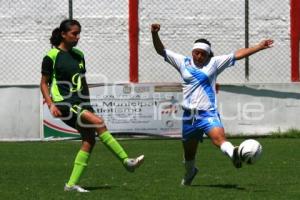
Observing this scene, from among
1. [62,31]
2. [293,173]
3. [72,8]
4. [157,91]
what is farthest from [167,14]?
[62,31]

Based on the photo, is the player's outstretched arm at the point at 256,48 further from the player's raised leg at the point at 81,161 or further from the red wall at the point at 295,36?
the red wall at the point at 295,36

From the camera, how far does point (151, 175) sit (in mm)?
10242

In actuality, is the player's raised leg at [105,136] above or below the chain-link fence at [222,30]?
below

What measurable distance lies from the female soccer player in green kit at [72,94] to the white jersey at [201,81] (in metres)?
0.85

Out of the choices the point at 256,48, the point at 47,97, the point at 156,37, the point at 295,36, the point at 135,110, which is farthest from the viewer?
the point at 295,36

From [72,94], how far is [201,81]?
4.49 feet

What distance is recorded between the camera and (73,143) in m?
15.5

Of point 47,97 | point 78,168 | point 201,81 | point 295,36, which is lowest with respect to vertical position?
point 78,168

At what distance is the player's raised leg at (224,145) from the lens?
8367mm

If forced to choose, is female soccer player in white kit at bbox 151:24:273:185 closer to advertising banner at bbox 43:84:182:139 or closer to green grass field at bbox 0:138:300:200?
green grass field at bbox 0:138:300:200

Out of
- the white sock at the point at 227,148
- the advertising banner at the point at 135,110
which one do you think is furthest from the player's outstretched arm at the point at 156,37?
the advertising banner at the point at 135,110

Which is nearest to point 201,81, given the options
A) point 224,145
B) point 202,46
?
point 202,46

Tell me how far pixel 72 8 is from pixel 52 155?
20.6ft

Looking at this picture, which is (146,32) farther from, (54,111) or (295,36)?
(54,111)
